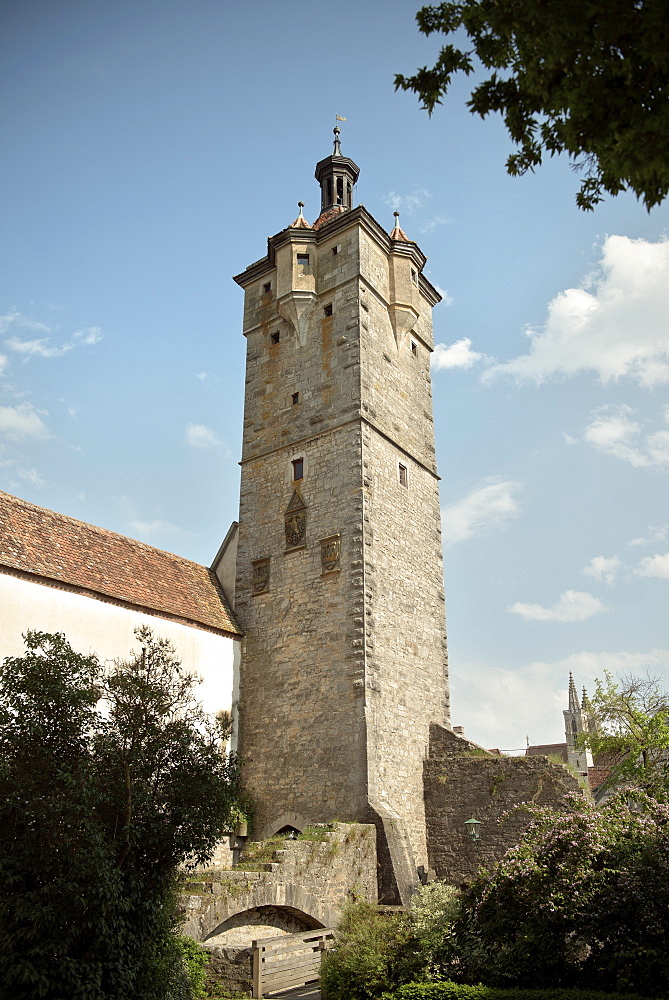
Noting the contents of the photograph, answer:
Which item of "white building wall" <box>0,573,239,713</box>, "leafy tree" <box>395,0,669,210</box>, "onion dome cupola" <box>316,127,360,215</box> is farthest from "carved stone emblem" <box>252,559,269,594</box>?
"leafy tree" <box>395,0,669,210</box>

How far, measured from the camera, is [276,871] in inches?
567

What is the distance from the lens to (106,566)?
1938 centimetres

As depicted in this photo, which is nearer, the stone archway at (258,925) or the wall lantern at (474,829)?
the stone archway at (258,925)

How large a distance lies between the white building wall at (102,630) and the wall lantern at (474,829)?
6.61m

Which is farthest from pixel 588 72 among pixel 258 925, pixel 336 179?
pixel 336 179

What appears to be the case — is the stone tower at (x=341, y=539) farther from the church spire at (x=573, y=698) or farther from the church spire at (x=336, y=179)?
the church spire at (x=573, y=698)

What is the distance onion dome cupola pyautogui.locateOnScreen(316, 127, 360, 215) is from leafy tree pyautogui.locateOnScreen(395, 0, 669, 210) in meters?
22.0

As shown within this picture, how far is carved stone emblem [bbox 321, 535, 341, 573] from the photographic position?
20.1 meters

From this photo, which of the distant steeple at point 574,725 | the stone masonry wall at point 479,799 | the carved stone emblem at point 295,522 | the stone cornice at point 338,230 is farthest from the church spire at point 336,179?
the distant steeple at point 574,725

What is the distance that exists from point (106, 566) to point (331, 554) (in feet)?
18.5

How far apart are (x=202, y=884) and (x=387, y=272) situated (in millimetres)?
18183

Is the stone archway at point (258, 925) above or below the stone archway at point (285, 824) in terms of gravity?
below

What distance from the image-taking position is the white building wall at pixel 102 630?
53.2 feet

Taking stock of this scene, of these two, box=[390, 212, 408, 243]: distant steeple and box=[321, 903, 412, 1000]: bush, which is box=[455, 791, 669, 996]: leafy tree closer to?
box=[321, 903, 412, 1000]: bush
